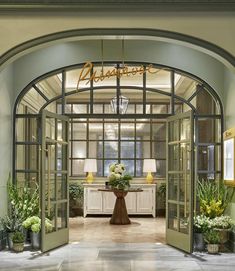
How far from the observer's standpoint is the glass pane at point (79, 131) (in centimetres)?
1396

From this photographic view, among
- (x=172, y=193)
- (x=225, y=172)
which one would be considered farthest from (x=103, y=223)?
(x=225, y=172)

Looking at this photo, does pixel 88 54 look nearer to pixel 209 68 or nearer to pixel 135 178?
pixel 209 68

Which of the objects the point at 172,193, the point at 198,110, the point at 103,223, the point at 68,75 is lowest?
the point at 103,223

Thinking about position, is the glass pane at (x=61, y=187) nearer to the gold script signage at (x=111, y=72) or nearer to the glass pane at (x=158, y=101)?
the gold script signage at (x=111, y=72)

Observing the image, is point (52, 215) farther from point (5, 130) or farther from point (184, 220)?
point (184, 220)

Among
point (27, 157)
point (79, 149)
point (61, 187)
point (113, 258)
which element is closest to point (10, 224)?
point (61, 187)

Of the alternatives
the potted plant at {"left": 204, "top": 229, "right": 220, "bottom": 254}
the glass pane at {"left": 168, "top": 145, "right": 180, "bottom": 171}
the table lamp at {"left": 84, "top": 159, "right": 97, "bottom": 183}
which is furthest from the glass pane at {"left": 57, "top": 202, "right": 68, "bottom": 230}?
the table lamp at {"left": 84, "top": 159, "right": 97, "bottom": 183}

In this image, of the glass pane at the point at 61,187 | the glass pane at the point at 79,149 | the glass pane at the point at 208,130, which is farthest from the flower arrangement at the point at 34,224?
the glass pane at the point at 79,149

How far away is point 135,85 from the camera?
9.23 m

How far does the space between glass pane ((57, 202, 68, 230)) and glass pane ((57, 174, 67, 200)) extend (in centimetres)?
14

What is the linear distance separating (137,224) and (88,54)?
4.59 m

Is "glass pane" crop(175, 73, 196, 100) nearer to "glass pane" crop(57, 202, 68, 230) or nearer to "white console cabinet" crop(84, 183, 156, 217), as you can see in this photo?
"glass pane" crop(57, 202, 68, 230)

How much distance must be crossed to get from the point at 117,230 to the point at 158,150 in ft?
12.7

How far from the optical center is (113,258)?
7465 millimetres
